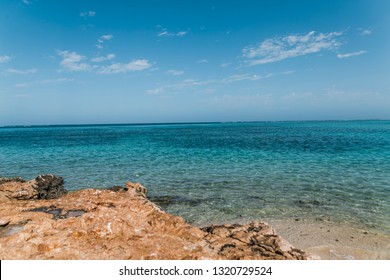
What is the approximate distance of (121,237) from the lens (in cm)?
530

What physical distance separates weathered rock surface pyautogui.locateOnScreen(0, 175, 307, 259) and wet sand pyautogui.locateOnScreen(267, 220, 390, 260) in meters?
2.42

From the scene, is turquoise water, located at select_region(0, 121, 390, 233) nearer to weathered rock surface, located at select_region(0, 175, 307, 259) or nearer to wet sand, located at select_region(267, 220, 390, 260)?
wet sand, located at select_region(267, 220, 390, 260)

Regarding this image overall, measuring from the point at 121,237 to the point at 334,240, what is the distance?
7180 millimetres

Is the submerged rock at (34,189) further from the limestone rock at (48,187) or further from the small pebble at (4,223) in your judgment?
the small pebble at (4,223)

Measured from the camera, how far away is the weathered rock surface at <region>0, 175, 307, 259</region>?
4.82 metres

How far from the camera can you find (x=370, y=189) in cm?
1356

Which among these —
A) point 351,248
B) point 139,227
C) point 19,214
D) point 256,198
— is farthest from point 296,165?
point 19,214

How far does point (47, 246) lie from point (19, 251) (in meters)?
0.47

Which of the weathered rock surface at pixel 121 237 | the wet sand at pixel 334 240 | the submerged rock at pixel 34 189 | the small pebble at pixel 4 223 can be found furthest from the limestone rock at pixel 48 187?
the wet sand at pixel 334 240

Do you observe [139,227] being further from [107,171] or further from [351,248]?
[107,171]

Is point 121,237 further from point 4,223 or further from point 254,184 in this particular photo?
point 254,184

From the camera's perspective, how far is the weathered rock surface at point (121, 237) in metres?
4.82

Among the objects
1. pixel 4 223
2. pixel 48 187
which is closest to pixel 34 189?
pixel 48 187

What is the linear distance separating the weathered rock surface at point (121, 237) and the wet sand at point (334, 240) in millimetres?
2419
